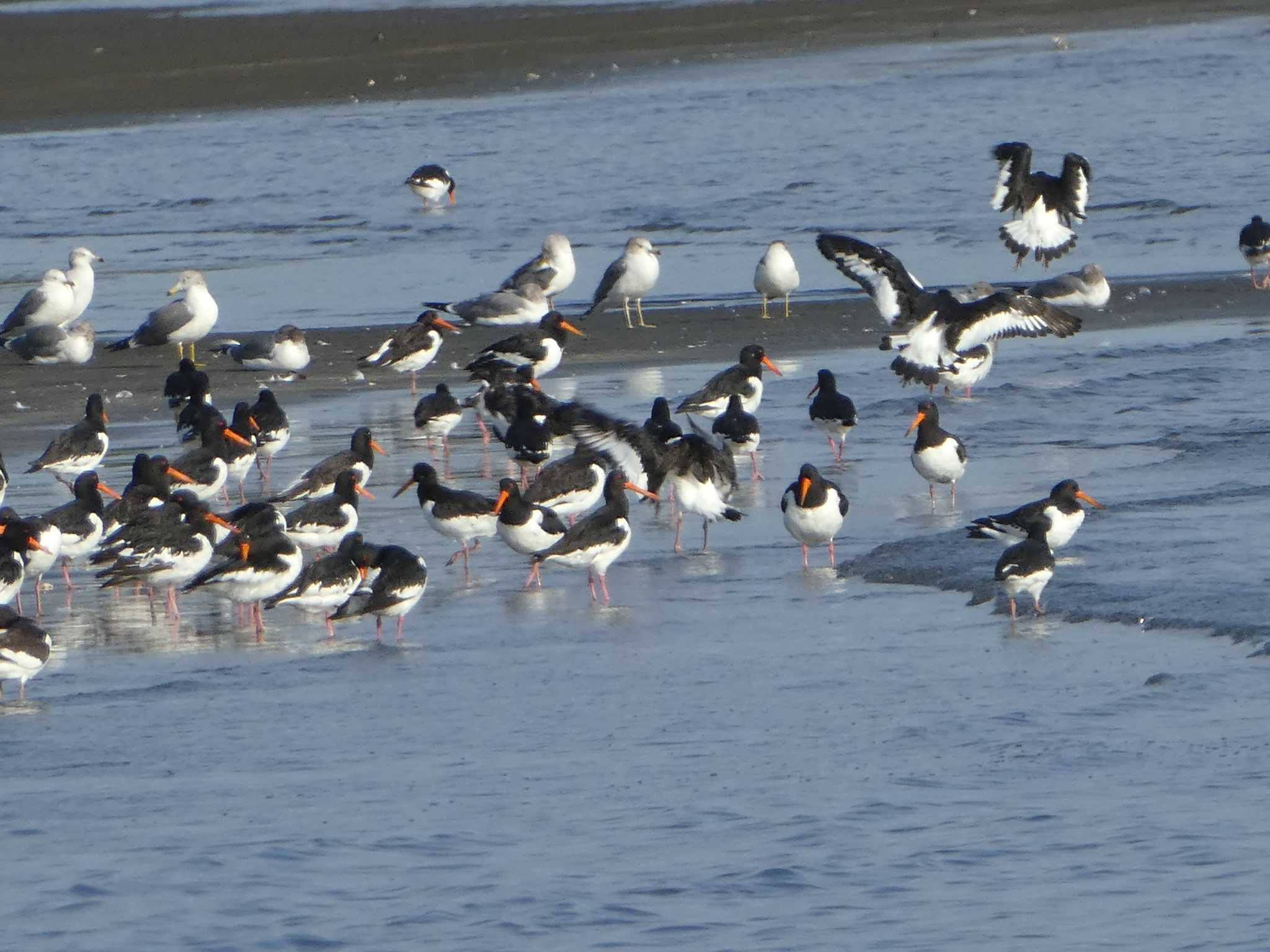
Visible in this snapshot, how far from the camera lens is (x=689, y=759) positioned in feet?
25.7

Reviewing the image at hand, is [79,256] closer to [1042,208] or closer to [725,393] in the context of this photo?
[725,393]

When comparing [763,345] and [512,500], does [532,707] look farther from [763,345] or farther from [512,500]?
[763,345]

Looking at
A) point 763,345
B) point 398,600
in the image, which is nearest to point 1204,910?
point 398,600

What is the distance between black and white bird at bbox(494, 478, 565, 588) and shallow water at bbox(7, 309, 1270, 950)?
0.21 meters

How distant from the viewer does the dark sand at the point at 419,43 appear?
37.3 m

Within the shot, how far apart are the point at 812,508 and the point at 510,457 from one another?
3469 mm

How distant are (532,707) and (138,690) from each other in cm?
172

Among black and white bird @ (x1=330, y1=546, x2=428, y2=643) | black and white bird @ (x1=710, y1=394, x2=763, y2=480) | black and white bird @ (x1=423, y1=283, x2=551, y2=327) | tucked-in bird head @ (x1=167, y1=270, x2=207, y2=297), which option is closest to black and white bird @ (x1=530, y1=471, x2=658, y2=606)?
black and white bird @ (x1=330, y1=546, x2=428, y2=643)

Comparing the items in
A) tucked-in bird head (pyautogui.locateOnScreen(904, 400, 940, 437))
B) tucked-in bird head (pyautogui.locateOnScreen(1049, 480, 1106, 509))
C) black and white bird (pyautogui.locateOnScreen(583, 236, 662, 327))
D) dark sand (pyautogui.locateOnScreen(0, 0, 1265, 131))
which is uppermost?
dark sand (pyautogui.locateOnScreen(0, 0, 1265, 131))

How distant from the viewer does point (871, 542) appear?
11.1m

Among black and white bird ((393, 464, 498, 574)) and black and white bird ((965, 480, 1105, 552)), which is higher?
black and white bird ((393, 464, 498, 574))

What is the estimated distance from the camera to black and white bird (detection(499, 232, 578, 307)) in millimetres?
19344

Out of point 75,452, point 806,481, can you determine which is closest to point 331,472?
point 75,452

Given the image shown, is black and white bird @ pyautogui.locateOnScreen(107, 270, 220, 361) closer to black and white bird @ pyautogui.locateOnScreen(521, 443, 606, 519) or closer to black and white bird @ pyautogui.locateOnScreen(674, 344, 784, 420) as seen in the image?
black and white bird @ pyautogui.locateOnScreen(674, 344, 784, 420)
